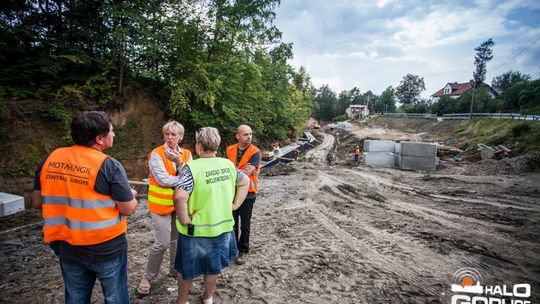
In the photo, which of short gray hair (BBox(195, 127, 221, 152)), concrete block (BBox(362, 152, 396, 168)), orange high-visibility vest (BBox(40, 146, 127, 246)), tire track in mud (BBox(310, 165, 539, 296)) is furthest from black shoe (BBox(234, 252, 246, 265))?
concrete block (BBox(362, 152, 396, 168))

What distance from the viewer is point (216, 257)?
2.34 metres

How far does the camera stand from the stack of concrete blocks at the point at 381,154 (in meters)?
15.3

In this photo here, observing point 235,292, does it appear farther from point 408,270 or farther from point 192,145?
point 192,145

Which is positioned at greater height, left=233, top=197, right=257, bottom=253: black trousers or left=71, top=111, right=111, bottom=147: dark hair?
left=71, top=111, right=111, bottom=147: dark hair

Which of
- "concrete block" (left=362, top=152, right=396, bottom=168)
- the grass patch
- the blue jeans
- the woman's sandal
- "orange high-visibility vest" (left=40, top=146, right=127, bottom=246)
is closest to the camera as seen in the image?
"orange high-visibility vest" (left=40, top=146, right=127, bottom=246)

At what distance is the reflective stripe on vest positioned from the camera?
217cm

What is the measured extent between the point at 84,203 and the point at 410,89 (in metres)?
104

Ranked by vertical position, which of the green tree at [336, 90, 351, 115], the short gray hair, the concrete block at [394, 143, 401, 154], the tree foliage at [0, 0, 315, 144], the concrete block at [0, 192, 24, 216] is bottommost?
the concrete block at [0, 192, 24, 216]

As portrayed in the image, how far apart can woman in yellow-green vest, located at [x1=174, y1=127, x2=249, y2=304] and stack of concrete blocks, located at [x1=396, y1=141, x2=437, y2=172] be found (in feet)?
48.8

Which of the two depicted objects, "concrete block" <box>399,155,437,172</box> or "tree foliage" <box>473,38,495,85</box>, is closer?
"concrete block" <box>399,155,437,172</box>

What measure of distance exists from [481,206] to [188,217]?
891 cm

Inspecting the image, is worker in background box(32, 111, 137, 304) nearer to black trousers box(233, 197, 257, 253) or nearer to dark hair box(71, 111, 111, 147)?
dark hair box(71, 111, 111, 147)

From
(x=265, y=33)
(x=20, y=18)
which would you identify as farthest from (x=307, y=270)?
(x=265, y=33)

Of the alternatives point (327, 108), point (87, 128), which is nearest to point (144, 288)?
point (87, 128)
